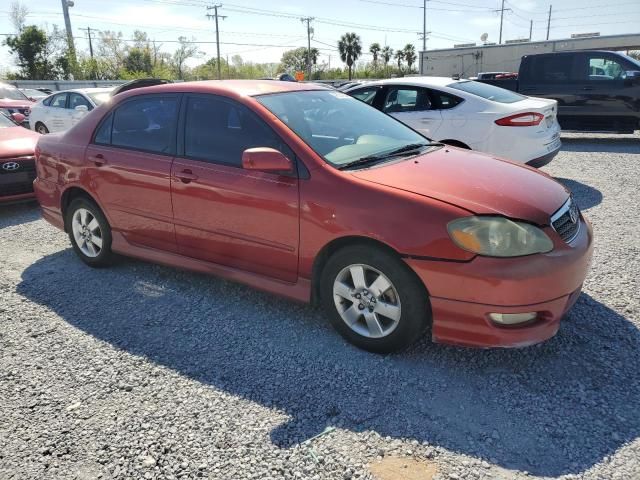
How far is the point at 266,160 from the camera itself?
3.15m

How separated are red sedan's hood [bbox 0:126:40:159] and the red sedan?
104 inches

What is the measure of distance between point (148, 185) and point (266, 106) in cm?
116

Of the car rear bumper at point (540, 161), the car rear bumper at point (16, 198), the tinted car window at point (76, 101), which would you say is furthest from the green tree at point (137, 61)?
the car rear bumper at point (540, 161)

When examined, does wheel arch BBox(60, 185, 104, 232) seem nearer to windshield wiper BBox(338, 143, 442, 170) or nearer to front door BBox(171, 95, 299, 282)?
front door BBox(171, 95, 299, 282)

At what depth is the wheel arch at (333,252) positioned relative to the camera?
9.43ft

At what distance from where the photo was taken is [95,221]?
14.9 ft

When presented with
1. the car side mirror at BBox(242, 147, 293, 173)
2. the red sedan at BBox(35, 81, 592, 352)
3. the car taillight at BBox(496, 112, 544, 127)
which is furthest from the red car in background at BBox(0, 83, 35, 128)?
the car side mirror at BBox(242, 147, 293, 173)

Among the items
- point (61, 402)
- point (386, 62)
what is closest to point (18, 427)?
point (61, 402)

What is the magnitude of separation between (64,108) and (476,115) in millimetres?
9302

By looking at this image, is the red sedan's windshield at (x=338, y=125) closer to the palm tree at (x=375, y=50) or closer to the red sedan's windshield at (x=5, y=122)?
the red sedan's windshield at (x=5, y=122)

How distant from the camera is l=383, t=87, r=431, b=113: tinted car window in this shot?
7242 mm

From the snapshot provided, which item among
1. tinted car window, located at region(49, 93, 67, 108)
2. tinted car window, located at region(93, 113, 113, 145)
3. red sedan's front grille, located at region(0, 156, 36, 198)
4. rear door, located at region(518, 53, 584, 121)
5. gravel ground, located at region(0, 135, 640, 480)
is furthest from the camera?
tinted car window, located at region(49, 93, 67, 108)

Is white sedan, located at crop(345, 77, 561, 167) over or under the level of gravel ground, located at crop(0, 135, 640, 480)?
over

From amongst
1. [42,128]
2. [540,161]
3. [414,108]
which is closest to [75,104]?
[42,128]
